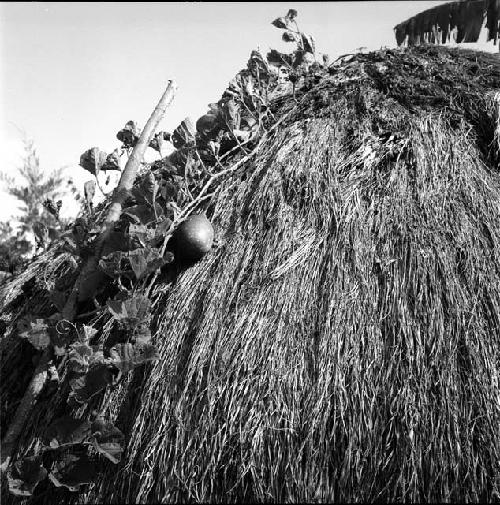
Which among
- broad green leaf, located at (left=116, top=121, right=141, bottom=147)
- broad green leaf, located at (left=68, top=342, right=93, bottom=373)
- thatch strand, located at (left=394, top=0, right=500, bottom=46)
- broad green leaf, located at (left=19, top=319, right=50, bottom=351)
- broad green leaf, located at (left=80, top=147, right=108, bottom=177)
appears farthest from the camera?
thatch strand, located at (left=394, top=0, right=500, bottom=46)

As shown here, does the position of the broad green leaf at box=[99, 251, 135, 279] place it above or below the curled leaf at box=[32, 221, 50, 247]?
below

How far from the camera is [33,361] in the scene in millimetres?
2602

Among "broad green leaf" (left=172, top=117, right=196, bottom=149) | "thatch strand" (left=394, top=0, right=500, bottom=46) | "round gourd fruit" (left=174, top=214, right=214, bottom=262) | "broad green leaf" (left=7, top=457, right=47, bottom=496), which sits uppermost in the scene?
"thatch strand" (left=394, top=0, right=500, bottom=46)

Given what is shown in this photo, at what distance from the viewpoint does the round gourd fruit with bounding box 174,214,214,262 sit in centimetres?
264

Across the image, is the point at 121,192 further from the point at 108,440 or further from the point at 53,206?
the point at 108,440

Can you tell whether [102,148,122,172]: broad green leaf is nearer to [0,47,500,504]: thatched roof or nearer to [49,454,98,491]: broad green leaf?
[0,47,500,504]: thatched roof

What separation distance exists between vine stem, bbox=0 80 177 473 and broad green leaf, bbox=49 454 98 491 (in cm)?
26

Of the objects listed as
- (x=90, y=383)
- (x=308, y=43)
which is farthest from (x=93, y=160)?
(x=308, y=43)

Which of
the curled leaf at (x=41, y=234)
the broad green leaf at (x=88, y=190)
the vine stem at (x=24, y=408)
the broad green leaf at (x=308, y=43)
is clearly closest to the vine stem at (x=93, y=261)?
the vine stem at (x=24, y=408)

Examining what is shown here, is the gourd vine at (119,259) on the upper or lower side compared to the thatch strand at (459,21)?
lower

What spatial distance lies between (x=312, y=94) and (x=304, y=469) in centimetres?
230

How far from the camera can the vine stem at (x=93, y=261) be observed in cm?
238

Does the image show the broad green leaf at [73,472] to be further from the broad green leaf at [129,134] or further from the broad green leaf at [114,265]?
the broad green leaf at [129,134]

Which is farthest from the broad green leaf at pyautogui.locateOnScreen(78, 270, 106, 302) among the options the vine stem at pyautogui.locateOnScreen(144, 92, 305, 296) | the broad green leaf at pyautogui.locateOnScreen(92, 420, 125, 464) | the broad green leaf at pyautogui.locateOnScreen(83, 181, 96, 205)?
the broad green leaf at pyautogui.locateOnScreen(92, 420, 125, 464)
